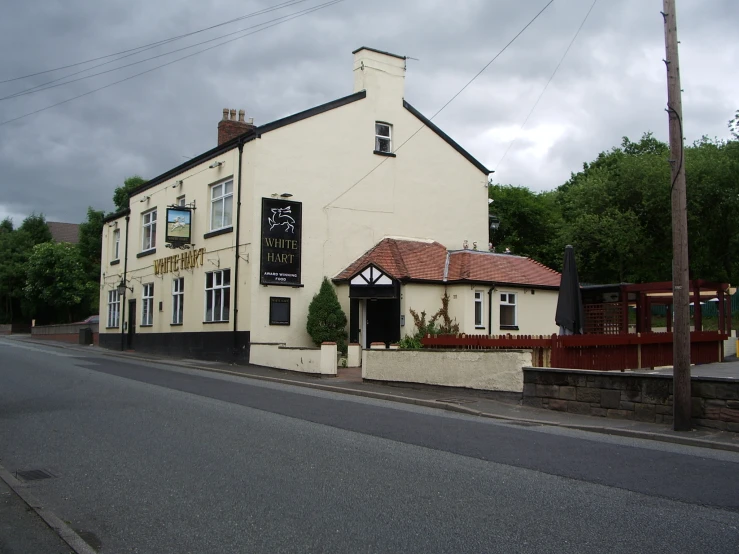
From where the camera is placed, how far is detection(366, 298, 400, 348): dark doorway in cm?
2423

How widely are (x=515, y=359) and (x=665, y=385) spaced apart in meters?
3.38

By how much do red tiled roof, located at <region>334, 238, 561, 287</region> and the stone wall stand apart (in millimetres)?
10084

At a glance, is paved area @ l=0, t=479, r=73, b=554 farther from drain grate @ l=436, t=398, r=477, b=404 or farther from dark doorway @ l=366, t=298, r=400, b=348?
dark doorway @ l=366, t=298, r=400, b=348

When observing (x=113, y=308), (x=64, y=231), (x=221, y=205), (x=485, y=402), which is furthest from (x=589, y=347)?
(x=64, y=231)

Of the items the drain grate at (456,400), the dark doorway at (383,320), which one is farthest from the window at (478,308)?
the drain grate at (456,400)

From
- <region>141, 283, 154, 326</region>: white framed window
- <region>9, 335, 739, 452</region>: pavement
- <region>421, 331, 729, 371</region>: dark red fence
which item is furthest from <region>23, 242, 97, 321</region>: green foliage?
<region>421, 331, 729, 371</region>: dark red fence

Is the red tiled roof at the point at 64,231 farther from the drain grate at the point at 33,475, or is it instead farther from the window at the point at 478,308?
the drain grate at the point at 33,475

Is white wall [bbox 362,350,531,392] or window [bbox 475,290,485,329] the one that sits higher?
window [bbox 475,290,485,329]

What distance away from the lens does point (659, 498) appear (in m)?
7.04

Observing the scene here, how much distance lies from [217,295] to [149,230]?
366 inches

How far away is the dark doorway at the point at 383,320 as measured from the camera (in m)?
24.2

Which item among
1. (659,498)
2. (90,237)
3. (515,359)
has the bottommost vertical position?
(659,498)

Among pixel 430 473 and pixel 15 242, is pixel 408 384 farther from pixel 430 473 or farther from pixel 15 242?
pixel 15 242

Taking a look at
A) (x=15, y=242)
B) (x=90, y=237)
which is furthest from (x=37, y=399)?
(x=15, y=242)
